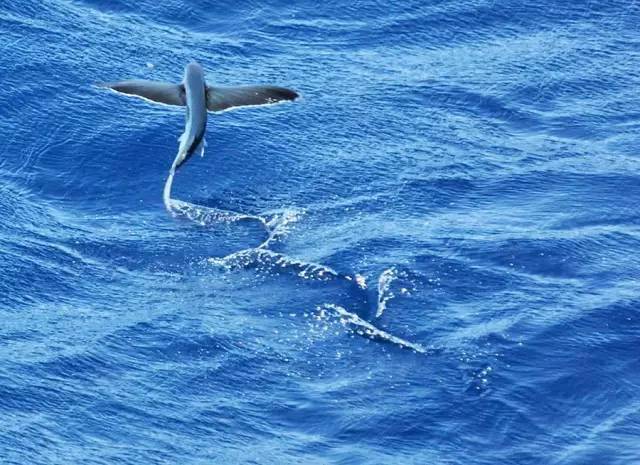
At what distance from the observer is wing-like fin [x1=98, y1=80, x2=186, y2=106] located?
93.0ft

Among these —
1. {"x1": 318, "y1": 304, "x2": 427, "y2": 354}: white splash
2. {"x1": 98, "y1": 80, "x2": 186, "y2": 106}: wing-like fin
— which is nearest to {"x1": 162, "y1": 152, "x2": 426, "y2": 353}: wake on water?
{"x1": 318, "y1": 304, "x2": 427, "y2": 354}: white splash

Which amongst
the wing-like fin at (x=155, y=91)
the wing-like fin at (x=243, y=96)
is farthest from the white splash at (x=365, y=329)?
the wing-like fin at (x=155, y=91)

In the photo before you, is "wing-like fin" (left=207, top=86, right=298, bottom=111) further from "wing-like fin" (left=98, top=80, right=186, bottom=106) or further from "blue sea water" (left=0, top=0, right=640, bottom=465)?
"blue sea water" (left=0, top=0, right=640, bottom=465)

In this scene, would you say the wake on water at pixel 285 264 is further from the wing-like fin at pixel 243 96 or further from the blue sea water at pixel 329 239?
→ the wing-like fin at pixel 243 96

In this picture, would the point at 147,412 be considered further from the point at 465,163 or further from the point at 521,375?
the point at 465,163

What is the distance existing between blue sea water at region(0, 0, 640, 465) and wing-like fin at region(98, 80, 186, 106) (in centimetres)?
622

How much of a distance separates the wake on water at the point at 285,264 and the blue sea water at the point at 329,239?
7 centimetres

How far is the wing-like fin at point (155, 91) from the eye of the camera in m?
28.3

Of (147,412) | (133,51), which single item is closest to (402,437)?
(147,412)

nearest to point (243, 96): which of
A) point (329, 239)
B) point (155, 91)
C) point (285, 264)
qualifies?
point (155, 91)

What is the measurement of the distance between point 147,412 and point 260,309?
13.5 ft

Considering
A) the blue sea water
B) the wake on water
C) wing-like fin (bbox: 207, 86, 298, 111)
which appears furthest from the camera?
the wake on water

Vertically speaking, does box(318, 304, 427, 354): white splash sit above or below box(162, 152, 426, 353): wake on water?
below

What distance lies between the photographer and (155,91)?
28.5m
